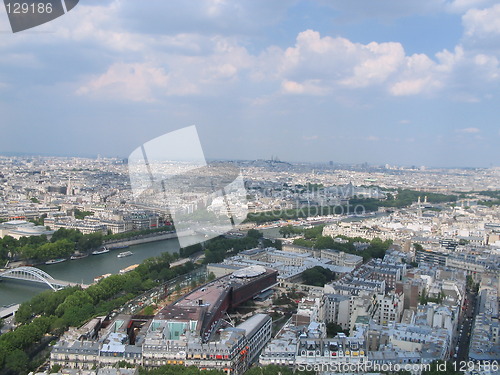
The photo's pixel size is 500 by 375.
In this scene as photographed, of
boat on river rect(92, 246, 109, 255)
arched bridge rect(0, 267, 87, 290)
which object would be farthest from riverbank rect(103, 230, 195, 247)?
arched bridge rect(0, 267, 87, 290)

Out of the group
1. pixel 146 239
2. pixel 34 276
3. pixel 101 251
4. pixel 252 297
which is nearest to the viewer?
pixel 252 297

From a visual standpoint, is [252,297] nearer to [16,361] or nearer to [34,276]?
[16,361]

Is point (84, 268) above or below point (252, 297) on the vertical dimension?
below

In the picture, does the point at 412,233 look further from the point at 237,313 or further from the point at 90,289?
the point at 90,289

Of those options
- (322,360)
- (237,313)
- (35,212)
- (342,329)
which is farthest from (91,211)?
(322,360)

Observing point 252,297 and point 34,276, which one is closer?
point 252,297

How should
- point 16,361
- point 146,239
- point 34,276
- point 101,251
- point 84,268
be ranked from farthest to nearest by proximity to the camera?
point 146,239 < point 101,251 < point 84,268 < point 34,276 < point 16,361

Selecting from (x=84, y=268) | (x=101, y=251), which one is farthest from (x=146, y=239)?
(x=84, y=268)
